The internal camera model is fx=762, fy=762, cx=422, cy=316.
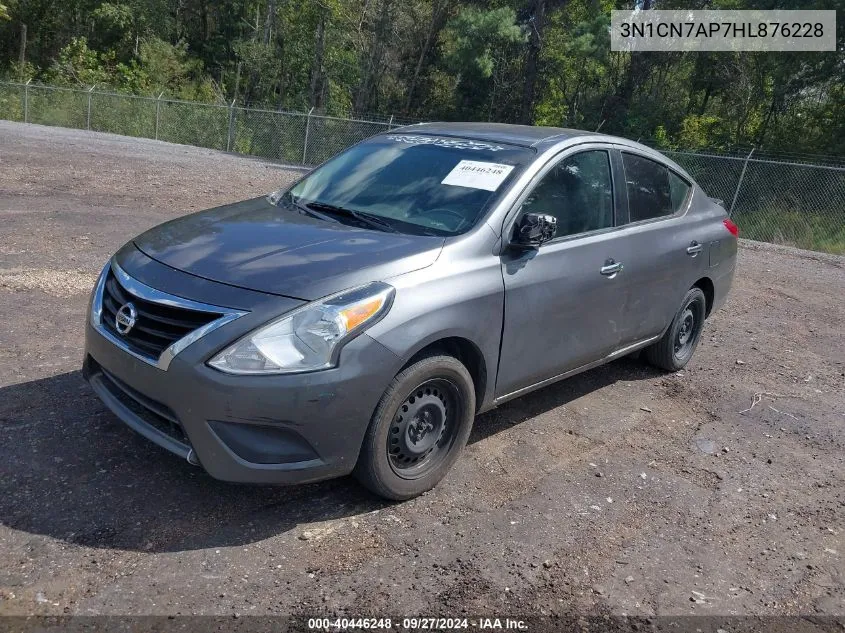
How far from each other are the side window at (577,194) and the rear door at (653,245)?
0.18m

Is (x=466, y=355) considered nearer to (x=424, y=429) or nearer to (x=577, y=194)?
(x=424, y=429)

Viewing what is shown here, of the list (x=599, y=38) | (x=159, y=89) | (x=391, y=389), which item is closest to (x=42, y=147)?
(x=391, y=389)

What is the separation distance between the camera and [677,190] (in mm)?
5773

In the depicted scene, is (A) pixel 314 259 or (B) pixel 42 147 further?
(B) pixel 42 147

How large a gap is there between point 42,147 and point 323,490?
649 inches

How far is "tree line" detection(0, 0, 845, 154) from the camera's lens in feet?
79.8

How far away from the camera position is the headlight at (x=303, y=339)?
3.14m

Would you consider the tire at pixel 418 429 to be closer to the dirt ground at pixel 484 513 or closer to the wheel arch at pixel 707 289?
the dirt ground at pixel 484 513

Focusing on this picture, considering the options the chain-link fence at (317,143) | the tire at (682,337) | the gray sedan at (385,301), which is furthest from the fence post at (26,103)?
the tire at (682,337)

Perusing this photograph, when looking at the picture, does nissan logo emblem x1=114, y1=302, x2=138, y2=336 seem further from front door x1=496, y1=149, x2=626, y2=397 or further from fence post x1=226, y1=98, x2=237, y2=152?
fence post x1=226, y1=98, x2=237, y2=152

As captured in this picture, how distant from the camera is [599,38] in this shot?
1099 inches

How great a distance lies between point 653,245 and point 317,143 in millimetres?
19550

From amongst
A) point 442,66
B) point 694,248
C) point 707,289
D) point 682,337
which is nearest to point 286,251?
point 694,248

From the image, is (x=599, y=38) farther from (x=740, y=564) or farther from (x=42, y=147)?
(x=740, y=564)
